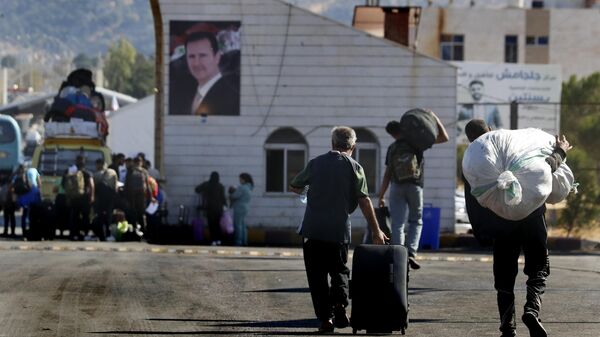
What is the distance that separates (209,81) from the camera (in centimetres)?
3139

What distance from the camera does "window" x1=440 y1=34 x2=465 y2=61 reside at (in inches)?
3012

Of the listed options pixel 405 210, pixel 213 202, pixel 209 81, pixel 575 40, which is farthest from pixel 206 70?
pixel 575 40

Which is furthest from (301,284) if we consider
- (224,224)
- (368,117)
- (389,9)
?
(389,9)

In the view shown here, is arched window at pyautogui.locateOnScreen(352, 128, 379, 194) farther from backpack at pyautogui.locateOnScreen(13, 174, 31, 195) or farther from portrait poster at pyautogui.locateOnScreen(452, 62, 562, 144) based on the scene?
portrait poster at pyautogui.locateOnScreen(452, 62, 562, 144)

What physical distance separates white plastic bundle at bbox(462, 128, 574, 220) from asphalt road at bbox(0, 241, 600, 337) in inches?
43.6

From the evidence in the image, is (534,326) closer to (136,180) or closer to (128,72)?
(136,180)

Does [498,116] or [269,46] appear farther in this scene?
[498,116]

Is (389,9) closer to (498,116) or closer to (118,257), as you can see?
(118,257)

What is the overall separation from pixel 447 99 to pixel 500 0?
7740cm

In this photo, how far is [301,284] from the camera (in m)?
14.2

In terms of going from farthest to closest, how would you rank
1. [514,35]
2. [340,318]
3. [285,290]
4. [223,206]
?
1. [514,35]
2. [223,206]
3. [285,290]
4. [340,318]

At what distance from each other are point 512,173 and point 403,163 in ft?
15.9

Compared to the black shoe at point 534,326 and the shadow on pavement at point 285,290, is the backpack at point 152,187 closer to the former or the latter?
the shadow on pavement at point 285,290

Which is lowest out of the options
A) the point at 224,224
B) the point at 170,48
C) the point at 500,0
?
the point at 224,224
